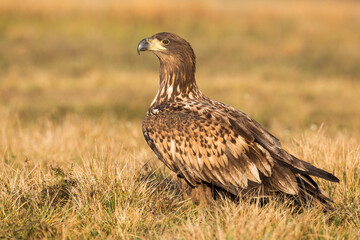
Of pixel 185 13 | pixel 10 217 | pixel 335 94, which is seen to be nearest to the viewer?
pixel 10 217

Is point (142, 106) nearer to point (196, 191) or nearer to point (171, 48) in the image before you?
point (171, 48)

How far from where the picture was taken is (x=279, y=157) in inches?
176

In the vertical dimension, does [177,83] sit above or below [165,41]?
below

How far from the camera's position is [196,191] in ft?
15.8

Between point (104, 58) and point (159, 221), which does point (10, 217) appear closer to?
point (159, 221)

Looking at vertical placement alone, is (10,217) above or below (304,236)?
below

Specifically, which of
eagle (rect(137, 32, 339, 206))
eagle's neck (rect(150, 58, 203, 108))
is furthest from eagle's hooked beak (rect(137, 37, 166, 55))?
eagle (rect(137, 32, 339, 206))

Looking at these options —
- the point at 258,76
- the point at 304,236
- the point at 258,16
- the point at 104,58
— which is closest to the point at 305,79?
the point at 258,76

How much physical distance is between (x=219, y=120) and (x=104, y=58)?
501 inches

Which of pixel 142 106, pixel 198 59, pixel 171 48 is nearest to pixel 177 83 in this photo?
pixel 171 48

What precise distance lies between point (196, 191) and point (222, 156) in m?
0.49

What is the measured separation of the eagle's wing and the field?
228 mm

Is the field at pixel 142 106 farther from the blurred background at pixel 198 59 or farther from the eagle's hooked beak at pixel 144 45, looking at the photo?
the eagle's hooked beak at pixel 144 45

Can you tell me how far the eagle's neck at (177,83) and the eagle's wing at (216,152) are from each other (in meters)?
0.61
